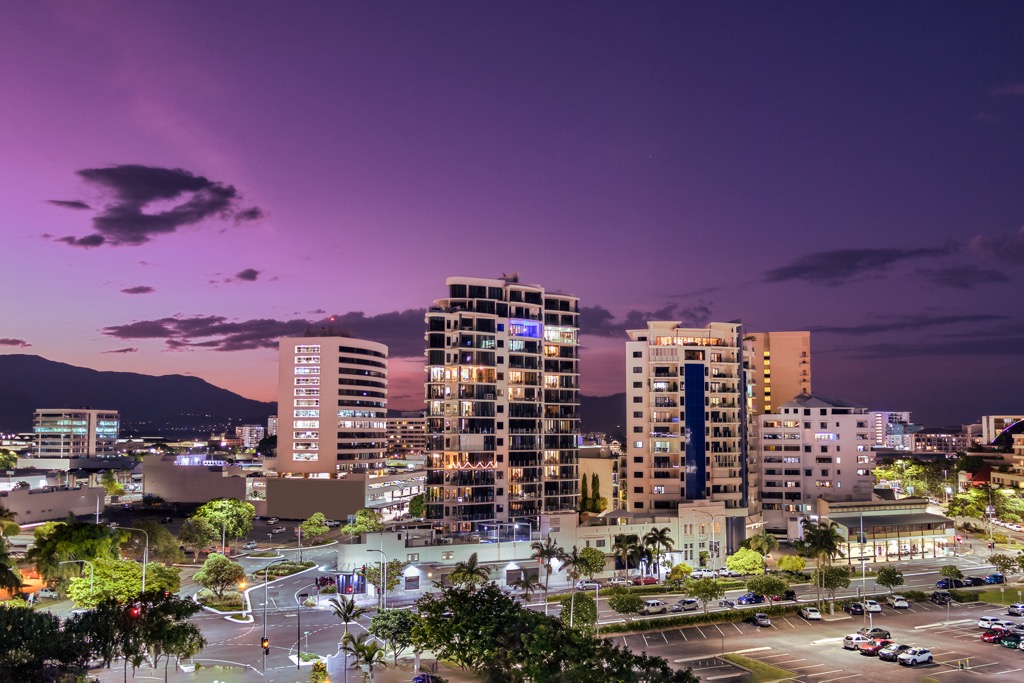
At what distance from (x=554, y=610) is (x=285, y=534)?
75.8 metres

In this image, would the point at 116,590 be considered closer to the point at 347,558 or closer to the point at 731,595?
the point at 347,558

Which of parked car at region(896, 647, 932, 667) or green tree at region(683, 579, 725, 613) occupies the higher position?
green tree at region(683, 579, 725, 613)

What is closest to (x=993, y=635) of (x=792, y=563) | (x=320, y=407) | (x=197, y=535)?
(x=792, y=563)

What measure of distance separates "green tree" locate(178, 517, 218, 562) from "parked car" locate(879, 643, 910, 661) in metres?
88.1

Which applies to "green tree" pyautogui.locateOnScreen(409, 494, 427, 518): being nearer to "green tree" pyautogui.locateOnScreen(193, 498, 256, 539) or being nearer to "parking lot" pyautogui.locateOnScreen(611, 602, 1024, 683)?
"green tree" pyautogui.locateOnScreen(193, 498, 256, 539)

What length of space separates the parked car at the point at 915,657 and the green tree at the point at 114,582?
195 feet

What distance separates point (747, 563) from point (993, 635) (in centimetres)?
2970

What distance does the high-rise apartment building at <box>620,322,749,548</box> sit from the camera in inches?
4803

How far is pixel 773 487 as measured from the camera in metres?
140

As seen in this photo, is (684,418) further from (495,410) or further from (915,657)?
(915,657)

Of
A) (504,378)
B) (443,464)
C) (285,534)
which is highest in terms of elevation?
(504,378)

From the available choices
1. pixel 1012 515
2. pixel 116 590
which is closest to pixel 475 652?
pixel 116 590

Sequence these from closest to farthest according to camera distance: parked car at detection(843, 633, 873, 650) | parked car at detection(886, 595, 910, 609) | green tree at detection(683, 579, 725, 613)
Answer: parked car at detection(843, 633, 873, 650) → green tree at detection(683, 579, 725, 613) → parked car at detection(886, 595, 910, 609)

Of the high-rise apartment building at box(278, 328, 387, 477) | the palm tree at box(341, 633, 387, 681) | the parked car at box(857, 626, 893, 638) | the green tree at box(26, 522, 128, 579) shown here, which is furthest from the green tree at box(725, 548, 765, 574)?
the high-rise apartment building at box(278, 328, 387, 477)
